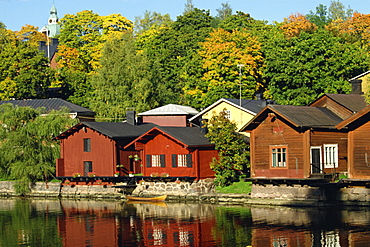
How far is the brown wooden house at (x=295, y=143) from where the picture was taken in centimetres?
5172

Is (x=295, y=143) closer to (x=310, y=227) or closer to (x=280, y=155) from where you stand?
(x=280, y=155)

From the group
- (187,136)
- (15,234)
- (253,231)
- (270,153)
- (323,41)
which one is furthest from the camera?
(323,41)

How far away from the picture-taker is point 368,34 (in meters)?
95.2

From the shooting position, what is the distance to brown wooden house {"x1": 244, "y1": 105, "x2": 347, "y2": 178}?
5172 cm

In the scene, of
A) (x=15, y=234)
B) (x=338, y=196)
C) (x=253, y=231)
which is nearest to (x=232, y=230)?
(x=253, y=231)

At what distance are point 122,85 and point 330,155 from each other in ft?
129

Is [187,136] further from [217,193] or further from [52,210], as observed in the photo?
[52,210]

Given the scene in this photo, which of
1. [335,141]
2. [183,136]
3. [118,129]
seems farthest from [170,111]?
[335,141]

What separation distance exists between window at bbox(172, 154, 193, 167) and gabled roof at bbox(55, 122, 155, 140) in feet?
24.2

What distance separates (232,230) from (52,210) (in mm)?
19516

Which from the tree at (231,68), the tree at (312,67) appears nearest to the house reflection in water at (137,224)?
the tree at (312,67)

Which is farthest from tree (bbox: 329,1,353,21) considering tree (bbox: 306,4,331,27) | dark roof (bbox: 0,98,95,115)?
dark roof (bbox: 0,98,95,115)

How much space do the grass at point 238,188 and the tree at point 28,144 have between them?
20.0 m

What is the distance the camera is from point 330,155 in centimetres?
5328
